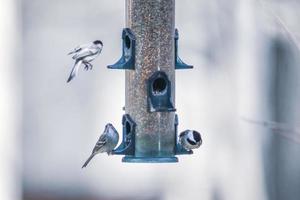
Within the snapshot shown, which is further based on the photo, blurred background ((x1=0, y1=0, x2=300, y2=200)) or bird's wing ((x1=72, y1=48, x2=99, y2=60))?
blurred background ((x1=0, y1=0, x2=300, y2=200))

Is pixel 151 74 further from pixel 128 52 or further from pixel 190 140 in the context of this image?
pixel 190 140

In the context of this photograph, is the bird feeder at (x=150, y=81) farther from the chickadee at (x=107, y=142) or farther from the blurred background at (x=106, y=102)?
the blurred background at (x=106, y=102)

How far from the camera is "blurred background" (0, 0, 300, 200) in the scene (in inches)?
312

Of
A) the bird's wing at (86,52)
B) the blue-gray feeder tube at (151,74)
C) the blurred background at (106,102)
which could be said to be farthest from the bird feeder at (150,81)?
the blurred background at (106,102)

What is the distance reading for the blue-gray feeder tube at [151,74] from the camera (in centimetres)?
556

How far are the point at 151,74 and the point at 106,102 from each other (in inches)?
102

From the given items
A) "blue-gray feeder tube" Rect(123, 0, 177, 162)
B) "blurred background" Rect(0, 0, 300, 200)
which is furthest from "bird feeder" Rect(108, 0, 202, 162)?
"blurred background" Rect(0, 0, 300, 200)

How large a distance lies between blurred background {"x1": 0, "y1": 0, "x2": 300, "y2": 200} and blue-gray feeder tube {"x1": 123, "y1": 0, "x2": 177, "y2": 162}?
2187 mm

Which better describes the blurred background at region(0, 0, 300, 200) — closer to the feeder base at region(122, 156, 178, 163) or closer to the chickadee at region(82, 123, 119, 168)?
the chickadee at region(82, 123, 119, 168)

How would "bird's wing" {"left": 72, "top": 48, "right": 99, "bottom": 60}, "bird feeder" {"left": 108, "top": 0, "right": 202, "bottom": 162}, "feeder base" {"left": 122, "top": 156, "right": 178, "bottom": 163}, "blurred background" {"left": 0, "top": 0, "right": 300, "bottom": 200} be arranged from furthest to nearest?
1. "blurred background" {"left": 0, "top": 0, "right": 300, "bottom": 200}
2. "bird's wing" {"left": 72, "top": 48, "right": 99, "bottom": 60}
3. "bird feeder" {"left": 108, "top": 0, "right": 202, "bottom": 162}
4. "feeder base" {"left": 122, "top": 156, "right": 178, "bottom": 163}

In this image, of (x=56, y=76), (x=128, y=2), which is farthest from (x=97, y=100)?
(x=128, y=2)

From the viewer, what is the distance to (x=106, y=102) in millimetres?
8156

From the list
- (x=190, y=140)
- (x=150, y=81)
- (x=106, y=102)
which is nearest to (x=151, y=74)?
(x=150, y=81)

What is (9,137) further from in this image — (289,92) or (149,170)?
(289,92)
